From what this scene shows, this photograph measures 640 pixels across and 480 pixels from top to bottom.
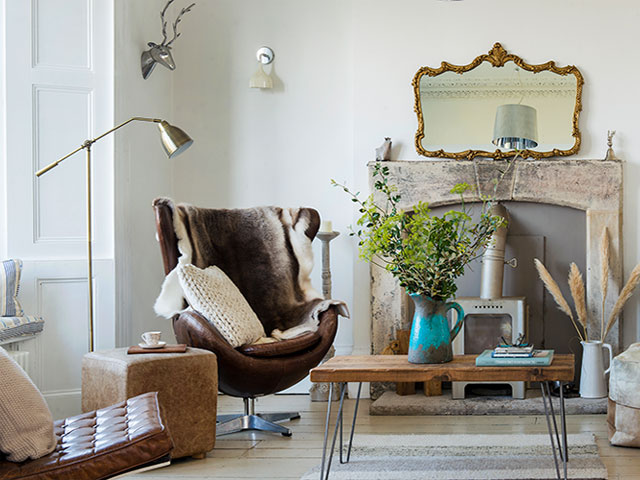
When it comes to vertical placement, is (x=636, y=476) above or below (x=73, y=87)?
below

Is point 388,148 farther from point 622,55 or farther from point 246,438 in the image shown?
point 246,438

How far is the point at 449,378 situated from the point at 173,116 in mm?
3039

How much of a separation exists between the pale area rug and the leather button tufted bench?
3.74ft

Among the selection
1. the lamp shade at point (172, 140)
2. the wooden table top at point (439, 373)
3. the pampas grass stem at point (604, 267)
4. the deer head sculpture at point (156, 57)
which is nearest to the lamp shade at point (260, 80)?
the deer head sculpture at point (156, 57)

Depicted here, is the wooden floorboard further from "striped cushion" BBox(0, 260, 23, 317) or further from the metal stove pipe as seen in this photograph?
"striped cushion" BBox(0, 260, 23, 317)

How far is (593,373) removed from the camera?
13.9 ft

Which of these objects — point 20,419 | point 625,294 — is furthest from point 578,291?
point 20,419

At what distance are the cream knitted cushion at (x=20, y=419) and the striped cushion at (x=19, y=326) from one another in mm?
1831

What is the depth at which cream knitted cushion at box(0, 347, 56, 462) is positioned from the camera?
1.69m

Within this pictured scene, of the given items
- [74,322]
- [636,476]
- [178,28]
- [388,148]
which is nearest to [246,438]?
[74,322]

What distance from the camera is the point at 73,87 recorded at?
3955mm

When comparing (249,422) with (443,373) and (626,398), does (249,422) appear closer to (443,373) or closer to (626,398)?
(443,373)

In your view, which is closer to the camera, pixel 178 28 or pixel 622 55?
pixel 622 55

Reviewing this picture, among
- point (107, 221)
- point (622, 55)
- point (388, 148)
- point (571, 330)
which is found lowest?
point (571, 330)
